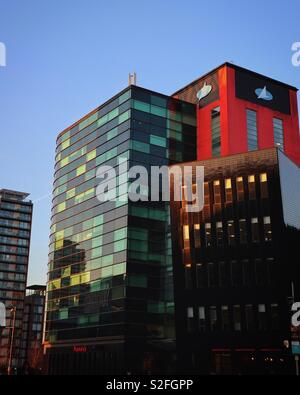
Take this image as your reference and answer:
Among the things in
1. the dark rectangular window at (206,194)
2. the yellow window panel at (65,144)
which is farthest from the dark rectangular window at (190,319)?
the yellow window panel at (65,144)

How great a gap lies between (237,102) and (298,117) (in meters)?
14.8

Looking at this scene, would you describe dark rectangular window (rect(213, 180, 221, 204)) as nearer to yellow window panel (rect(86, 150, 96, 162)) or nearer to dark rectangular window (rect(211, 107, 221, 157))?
dark rectangular window (rect(211, 107, 221, 157))

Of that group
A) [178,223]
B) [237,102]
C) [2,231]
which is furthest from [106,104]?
[2,231]

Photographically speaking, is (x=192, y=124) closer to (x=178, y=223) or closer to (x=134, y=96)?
(x=134, y=96)

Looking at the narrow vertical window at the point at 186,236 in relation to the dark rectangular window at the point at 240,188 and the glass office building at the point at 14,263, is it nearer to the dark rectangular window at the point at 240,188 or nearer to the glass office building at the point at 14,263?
the dark rectangular window at the point at 240,188

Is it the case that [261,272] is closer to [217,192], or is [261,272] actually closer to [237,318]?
[237,318]

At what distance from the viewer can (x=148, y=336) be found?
246ft

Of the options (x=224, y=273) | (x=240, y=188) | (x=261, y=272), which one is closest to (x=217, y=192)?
(x=240, y=188)

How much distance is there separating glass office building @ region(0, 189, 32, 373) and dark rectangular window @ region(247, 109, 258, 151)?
4351 inches

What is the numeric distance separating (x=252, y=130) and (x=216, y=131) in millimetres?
6295

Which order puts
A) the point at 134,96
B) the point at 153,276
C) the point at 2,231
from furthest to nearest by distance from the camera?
the point at 2,231 < the point at 134,96 < the point at 153,276

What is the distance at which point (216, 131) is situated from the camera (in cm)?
8719

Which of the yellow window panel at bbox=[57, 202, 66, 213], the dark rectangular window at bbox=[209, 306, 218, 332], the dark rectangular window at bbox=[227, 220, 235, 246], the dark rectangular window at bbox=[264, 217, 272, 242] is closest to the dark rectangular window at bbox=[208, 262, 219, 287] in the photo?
the dark rectangular window at bbox=[209, 306, 218, 332]

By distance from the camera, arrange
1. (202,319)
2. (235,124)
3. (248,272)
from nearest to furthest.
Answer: (248,272) → (202,319) → (235,124)
